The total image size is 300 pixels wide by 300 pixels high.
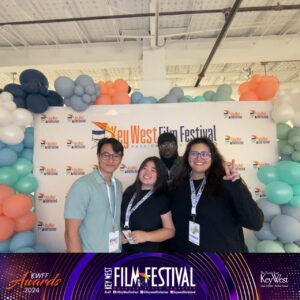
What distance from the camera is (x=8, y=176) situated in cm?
272

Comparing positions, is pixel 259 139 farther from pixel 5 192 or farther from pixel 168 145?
pixel 5 192

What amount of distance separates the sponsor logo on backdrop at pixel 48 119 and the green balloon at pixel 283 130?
8.10 feet

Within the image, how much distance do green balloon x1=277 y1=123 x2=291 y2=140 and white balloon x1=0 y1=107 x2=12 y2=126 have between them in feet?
9.26

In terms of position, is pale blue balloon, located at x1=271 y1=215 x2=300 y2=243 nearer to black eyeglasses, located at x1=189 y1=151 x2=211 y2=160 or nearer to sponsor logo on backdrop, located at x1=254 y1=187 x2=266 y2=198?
sponsor logo on backdrop, located at x1=254 y1=187 x2=266 y2=198

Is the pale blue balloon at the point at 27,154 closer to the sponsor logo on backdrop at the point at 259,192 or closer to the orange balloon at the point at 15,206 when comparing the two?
the orange balloon at the point at 15,206

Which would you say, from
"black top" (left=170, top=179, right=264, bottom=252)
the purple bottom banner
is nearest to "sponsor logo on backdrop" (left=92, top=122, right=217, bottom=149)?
"black top" (left=170, top=179, right=264, bottom=252)

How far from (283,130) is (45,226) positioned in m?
2.80

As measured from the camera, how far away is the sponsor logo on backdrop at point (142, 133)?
3102 millimetres

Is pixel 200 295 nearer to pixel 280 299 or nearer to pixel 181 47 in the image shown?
pixel 280 299

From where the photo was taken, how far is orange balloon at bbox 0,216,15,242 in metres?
2.46

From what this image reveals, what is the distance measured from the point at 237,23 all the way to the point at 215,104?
77.9 inches

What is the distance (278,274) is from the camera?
43.0 inches

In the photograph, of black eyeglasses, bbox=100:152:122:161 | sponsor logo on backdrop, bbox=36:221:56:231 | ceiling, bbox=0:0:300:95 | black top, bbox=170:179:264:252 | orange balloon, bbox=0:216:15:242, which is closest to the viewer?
Answer: black top, bbox=170:179:264:252

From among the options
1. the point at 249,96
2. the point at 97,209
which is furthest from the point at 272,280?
the point at 249,96
